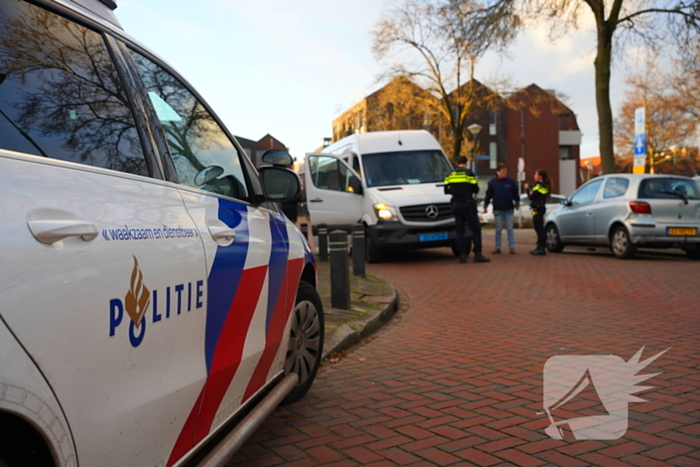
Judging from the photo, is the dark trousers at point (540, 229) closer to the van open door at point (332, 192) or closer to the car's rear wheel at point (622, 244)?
the car's rear wheel at point (622, 244)

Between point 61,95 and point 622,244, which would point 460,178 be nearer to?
point 622,244

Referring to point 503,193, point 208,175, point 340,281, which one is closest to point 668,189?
point 503,193

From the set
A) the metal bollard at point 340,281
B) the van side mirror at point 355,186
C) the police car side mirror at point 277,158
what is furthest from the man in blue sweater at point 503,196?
the police car side mirror at point 277,158

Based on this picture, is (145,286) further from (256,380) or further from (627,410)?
(627,410)

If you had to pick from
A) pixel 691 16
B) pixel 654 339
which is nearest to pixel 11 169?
pixel 654 339

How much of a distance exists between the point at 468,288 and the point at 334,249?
282cm

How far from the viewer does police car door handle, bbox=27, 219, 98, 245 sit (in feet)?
5.07

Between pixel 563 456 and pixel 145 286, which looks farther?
pixel 563 456

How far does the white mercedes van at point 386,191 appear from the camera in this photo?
12.9 m

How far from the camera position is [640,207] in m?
12.3

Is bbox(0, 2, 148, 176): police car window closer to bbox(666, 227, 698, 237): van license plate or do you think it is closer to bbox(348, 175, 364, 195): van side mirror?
bbox(348, 175, 364, 195): van side mirror

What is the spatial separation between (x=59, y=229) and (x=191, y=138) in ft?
4.59

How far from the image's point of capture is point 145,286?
1.96 meters

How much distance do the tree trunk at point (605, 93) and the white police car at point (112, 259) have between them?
1667 cm
